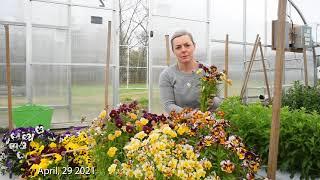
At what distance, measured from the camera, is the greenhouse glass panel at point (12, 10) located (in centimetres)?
534

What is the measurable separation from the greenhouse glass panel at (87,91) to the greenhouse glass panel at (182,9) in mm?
1299

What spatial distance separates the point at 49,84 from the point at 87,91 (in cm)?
62

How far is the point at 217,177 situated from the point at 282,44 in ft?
1.78

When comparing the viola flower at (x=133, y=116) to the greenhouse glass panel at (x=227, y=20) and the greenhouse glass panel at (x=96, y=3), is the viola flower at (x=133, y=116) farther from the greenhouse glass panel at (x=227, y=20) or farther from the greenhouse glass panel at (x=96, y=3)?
the greenhouse glass panel at (x=227, y=20)

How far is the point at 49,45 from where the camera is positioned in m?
5.75

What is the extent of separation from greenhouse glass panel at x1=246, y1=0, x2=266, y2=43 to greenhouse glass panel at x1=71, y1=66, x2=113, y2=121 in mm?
3451

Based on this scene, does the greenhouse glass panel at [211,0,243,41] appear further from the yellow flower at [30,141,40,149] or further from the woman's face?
the yellow flower at [30,141,40,149]

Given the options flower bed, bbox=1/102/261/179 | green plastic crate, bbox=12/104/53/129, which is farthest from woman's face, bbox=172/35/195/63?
green plastic crate, bbox=12/104/53/129

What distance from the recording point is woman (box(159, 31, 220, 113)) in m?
2.18

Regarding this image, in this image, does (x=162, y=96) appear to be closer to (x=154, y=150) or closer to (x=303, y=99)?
(x=154, y=150)

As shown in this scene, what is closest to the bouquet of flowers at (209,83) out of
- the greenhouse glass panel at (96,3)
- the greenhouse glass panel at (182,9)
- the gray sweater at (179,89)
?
the gray sweater at (179,89)

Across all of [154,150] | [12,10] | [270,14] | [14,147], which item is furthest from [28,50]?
[270,14]

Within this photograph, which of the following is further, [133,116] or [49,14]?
[49,14]

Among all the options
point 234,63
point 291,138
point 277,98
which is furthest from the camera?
point 234,63
